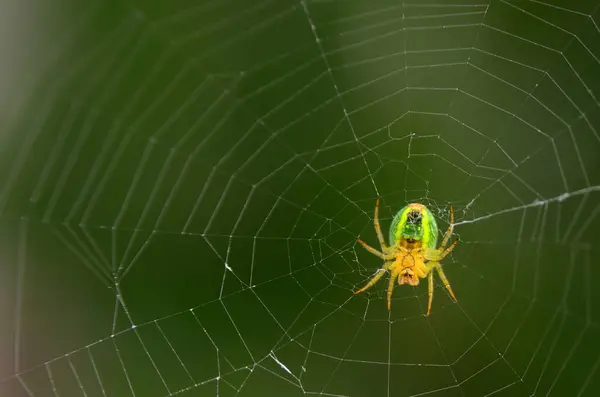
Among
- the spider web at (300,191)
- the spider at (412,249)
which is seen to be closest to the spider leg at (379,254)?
the spider at (412,249)

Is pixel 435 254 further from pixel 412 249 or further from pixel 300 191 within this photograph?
pixel 300 191

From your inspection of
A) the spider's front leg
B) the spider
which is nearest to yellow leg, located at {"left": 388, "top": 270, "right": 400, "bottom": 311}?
the spider

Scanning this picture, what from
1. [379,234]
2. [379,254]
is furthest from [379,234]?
[379,254]

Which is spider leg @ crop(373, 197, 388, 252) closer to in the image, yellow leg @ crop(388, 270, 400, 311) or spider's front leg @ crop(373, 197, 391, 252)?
spider's front leg @ crop(373, 197, 391, 252)

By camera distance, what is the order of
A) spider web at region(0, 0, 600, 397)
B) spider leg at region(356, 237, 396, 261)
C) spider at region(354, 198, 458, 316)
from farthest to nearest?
spider web at region(0, 0, 600, 397) < spider leg at region(356, 237, 396, 261) < spider at region(354, 198, 458, 316)

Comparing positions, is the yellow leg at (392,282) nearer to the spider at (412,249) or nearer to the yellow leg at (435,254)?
the spider at (412,249)

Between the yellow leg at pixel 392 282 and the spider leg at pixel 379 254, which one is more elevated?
the spider leg at pixel 379 254

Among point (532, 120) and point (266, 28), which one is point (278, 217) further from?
point (532, 120)
